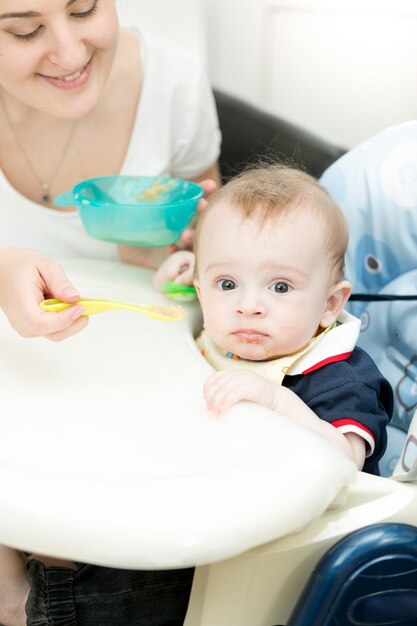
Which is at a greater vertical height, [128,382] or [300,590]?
[128,382]

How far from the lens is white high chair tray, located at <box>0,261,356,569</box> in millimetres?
616

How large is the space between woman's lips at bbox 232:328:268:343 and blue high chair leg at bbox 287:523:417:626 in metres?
0.26

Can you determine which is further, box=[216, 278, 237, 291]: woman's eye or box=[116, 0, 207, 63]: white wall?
box=[116, 0, 207, 63]: white wall

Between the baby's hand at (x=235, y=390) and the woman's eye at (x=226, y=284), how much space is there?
0.15m

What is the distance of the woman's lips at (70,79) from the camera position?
107 centimetres

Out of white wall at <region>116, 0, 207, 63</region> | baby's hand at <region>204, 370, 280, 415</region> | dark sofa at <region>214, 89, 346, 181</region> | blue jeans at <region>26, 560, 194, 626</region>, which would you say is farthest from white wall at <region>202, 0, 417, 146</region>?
blue jeans at <region>26, 560, 194, 626</region>

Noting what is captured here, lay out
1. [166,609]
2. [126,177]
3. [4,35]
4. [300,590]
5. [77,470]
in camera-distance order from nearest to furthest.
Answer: [77,470] < [300,590] < [166,609] < [4,35] < [126,177]

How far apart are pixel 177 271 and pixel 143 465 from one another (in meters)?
0.47

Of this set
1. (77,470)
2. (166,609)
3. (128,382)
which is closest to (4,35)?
(128,382)

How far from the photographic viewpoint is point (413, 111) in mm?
1660

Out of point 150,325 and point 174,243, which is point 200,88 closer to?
point 174,243

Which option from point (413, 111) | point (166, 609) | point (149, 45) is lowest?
point (166, 609)

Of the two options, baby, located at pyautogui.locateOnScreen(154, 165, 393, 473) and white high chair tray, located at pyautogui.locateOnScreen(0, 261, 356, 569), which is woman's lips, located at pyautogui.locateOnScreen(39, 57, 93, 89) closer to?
baby, located at pyautogui.locateOnScreen(154, 165, 393, 473)

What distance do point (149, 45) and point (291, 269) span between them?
2.13ft
